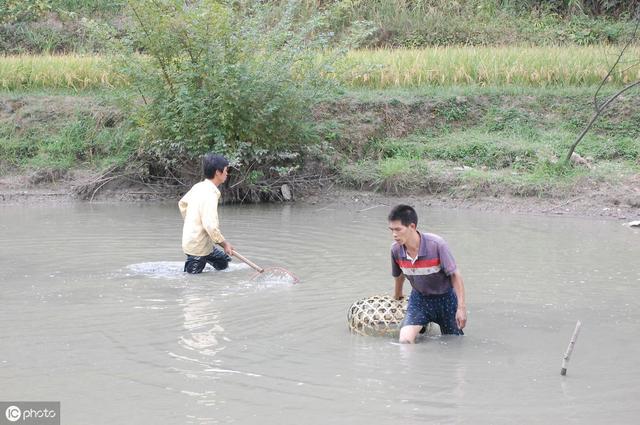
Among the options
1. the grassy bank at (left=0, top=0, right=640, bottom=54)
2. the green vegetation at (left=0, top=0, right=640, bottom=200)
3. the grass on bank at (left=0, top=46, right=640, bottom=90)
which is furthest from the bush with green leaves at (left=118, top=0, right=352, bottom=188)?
the grassy bank at (left=0, top=0, right=640, bottom=54)

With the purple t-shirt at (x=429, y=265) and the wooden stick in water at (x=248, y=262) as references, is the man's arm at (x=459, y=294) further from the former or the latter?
the wooden stick in water at (x=248, y=262)

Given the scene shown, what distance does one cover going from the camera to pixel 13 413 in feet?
17.4

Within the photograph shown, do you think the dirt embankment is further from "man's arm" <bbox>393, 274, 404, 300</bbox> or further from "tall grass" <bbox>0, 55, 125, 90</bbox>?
"man's arm" <bbox>393, 274, 404, 300</bbox>

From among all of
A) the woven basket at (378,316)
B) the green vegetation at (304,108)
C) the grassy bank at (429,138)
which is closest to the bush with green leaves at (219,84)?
the green vegetation at (304,108)

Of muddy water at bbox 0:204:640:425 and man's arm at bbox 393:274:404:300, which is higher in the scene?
man's arm at bbox 393:274:404:300

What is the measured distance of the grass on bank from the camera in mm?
17281

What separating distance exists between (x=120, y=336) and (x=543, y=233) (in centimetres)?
658

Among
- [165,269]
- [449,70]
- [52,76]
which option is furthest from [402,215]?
[52,76]

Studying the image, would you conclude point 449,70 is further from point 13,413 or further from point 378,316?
point 13,413

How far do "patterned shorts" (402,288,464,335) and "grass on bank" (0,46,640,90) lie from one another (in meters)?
10.3

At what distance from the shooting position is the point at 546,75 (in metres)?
17.3

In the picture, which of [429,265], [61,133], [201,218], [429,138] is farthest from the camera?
[61,133]

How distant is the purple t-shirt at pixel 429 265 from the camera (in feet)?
20.9

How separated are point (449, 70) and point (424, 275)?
11.8m
